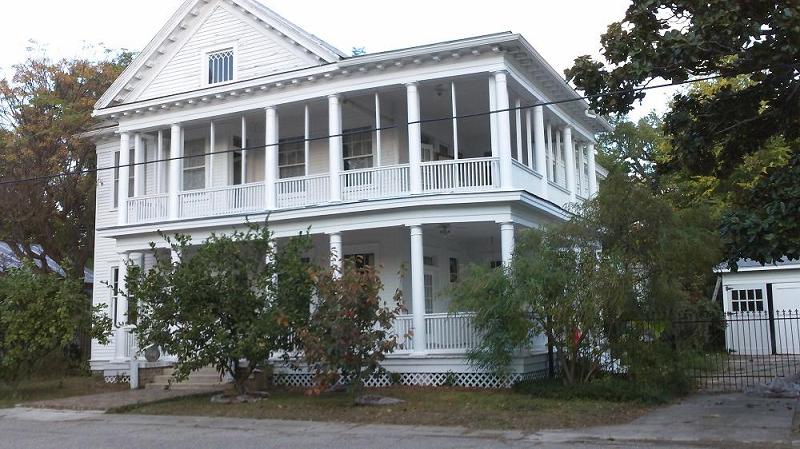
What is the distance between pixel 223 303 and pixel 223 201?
17.6 ft

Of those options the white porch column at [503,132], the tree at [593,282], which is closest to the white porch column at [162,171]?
the white porch column at [503,132]

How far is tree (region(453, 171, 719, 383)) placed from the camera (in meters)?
13.5

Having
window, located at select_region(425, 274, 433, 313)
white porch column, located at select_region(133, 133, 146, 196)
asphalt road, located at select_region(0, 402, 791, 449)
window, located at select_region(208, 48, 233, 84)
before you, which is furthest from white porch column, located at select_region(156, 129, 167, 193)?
asphalt road, located at select_region(0, 402, 791, 449)

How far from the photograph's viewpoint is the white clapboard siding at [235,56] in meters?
19.1

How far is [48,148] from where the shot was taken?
23.3 meters

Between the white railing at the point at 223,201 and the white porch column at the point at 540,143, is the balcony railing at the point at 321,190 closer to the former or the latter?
the white railing at the point at 223,201

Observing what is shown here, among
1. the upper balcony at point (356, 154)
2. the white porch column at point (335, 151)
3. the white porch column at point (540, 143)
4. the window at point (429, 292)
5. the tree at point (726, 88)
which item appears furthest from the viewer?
the window at point (429, 292)

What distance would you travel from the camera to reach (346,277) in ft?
44.3

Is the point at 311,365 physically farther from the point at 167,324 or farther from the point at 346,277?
the point at 167,324

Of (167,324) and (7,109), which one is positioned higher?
(7,109)

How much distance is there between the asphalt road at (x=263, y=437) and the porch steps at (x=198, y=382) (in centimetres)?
420

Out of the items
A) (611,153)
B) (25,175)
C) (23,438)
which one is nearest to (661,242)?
(23,438)

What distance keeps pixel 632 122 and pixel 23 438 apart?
39567 mm

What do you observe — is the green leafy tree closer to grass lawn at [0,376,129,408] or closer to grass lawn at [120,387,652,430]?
grass lawn at [0,376,129,408]
